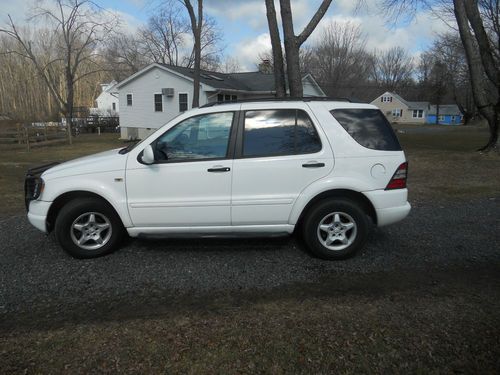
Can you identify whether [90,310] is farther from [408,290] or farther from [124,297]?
[408,290]

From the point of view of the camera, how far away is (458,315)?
328cm

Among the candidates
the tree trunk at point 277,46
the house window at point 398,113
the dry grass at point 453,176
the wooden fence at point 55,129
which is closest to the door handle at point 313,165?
the dry grass at point 453,176

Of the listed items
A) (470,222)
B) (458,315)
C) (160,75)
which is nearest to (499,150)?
(470,222)

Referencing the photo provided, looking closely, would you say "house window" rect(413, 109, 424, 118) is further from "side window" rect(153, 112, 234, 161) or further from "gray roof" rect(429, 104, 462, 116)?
"side window" rect(153, 112, 234, 161)

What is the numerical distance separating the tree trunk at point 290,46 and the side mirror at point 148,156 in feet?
23.9

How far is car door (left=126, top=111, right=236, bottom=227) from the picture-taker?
440 centimetres

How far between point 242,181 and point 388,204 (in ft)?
5.62

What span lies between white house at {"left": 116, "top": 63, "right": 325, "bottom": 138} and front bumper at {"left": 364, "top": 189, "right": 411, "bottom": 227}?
862 inches

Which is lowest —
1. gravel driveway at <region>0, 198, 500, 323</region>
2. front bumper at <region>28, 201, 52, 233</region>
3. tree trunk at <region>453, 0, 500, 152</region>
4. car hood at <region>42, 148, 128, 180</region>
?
gravel driveway at <region>0, 198, 500, 323</region>

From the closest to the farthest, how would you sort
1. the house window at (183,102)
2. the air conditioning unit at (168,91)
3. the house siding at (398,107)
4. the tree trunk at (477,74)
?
1. the tree trunk at (477,74)
2. the air conditioning unit at (168,91)
3. the house window at (183,102)
4. the house siding at (398,107)

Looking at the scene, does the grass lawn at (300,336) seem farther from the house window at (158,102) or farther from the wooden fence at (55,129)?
the house window at (158,102)

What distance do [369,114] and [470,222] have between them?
2901mm

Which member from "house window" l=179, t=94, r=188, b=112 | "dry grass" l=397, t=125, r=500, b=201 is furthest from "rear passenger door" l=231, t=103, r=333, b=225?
"house window" l=179, t=94, r=188, b=112

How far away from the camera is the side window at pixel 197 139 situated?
4469 mm
